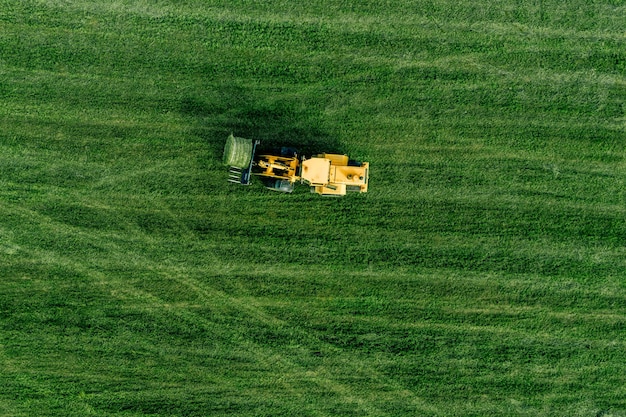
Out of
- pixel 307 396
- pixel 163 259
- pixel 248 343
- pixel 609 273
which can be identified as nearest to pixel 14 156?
pixel 163 259

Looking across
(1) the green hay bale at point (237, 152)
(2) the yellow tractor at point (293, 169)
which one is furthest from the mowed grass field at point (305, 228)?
(1) the green hay bale at point (237, 152)

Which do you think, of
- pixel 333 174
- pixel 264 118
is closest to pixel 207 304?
pixel 333 174

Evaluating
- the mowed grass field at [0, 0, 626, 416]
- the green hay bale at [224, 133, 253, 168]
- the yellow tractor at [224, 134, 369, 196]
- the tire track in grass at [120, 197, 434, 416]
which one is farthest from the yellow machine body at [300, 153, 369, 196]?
the tire track in grass at [120, 197, 434, 416]

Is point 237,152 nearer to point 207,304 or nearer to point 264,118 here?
point 264,118

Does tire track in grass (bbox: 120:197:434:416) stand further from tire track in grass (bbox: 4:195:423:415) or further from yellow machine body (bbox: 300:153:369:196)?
yellow machine body (bbox: 300:153:369:196)

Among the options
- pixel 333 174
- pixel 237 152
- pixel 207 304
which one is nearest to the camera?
pixel 237 152
